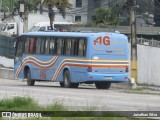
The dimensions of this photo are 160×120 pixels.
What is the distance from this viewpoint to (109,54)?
34.2 m

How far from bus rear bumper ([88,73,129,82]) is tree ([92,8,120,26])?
118 feet

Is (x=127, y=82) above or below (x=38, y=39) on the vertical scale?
below

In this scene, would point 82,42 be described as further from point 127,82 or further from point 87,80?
point 127,82

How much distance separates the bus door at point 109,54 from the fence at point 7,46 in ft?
61.4

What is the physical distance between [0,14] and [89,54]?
62.3 m

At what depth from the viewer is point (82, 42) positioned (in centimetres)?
3416

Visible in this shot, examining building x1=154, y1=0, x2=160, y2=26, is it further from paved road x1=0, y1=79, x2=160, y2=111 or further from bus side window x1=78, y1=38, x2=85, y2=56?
paved road x1=0, y1=79, x2=160, y2=111

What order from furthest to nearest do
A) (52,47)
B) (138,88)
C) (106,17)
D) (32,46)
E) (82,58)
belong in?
(106,17) → (32,46) → (52,47) → (138,88) → (82,58)

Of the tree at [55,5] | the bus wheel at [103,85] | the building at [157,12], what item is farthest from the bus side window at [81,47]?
the building at [157,12]

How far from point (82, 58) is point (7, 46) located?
20449 millimetres

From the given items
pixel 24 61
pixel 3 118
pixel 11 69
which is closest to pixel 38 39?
pixel 24 61

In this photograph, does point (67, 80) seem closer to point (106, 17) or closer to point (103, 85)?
point (103, 85)

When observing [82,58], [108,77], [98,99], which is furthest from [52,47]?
[98,99]

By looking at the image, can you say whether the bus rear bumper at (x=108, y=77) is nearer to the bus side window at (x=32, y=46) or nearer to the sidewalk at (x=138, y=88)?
the sidewalk at (x=138, y=88)
